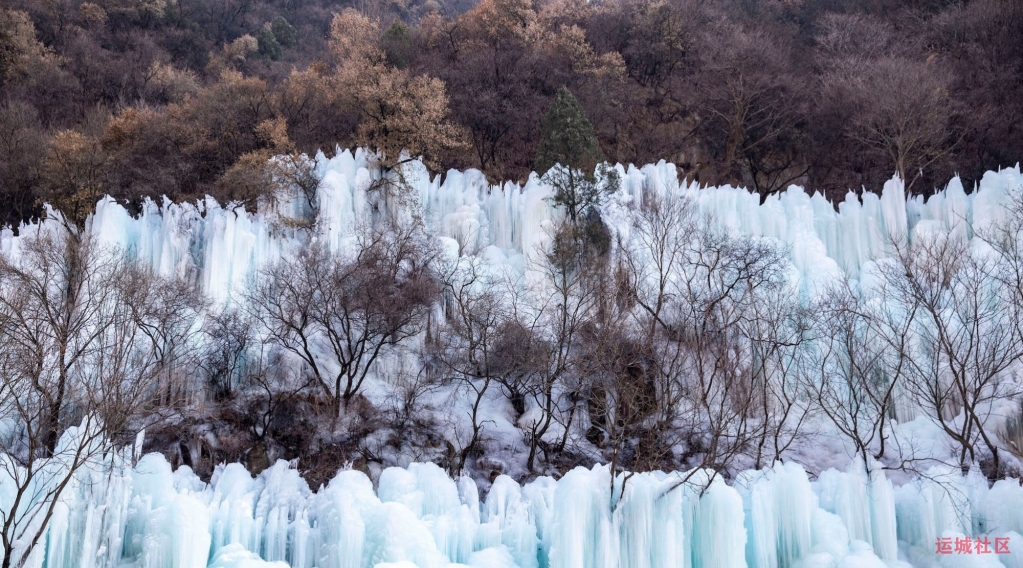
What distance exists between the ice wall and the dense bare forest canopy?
75.2 inches

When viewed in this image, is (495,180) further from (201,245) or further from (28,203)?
(28,203)

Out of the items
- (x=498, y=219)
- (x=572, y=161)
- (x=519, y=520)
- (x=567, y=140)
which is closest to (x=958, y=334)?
(x=519, y=520)

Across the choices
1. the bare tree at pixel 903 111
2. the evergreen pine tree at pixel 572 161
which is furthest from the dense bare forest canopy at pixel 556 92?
the evergreen pine tree at pixel 572 161

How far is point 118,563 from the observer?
1073 centimetres

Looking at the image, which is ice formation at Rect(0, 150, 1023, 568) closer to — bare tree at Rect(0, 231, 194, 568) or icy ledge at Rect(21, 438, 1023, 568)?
icy ledge at Rect(21, 438, 1023, 568)

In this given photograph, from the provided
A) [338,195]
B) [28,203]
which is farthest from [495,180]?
[28,203]

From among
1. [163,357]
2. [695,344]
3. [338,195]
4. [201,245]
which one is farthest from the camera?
[338,195]

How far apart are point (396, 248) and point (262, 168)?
489 cm

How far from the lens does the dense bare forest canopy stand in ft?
71.8

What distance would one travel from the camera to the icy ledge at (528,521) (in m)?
10.6

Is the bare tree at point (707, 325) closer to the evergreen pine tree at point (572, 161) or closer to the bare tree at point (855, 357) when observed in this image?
the bare tree at point (855, 357)

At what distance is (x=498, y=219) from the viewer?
19.9 meters

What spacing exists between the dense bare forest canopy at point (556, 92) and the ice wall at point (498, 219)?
191 cm

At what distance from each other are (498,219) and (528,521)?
978 cm
